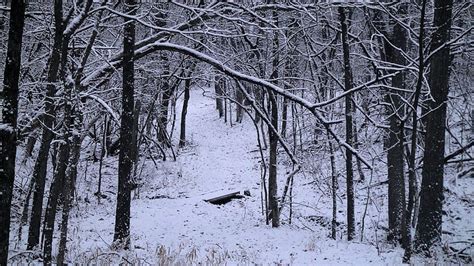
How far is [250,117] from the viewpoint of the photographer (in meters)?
10.7

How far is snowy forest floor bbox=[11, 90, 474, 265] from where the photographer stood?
811 centimetres

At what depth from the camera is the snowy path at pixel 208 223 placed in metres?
8.48

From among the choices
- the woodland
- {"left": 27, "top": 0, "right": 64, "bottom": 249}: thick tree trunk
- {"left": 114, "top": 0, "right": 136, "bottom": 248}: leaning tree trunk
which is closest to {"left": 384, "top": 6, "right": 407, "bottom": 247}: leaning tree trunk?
the woodland

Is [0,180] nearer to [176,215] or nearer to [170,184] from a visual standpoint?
[176,215]

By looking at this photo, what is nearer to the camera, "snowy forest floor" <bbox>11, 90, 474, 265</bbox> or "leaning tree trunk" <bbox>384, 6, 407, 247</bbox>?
"snowy forest floor" <bbox>11, 90, 474, 265</bbox>

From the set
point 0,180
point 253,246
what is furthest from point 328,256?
point 0,180

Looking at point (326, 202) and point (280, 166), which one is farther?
point (280, 166)

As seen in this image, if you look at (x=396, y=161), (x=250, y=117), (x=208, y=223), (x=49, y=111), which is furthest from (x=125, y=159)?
(x=396, y=161)

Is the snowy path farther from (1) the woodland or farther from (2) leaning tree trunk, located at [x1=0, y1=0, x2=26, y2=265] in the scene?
(2) leaning tree trunk, located at [x1=0, y1=0, x2=26, y2=265]

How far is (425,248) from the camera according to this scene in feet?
27.2

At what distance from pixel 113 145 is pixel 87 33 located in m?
12.9

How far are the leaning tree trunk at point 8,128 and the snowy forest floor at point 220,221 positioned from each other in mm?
2383

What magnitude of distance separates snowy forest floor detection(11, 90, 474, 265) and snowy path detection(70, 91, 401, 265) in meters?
0.03

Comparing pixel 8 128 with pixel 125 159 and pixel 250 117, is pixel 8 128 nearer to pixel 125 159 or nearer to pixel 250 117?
pixel 125 159
